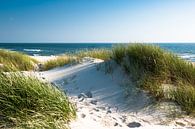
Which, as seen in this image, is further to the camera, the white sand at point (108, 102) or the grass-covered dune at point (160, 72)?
the grass-covered dune at point (160, 72)

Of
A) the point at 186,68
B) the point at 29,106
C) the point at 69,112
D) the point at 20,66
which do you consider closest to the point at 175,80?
the point at 186,68

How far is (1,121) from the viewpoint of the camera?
4.83m

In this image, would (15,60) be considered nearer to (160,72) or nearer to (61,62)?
(61,62)

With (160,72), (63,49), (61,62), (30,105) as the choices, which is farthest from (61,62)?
(63,49)

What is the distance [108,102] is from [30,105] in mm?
2285

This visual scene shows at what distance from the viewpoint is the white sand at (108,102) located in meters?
5.43

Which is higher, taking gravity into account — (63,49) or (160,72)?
(160,72)

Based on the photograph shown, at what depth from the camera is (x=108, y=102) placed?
7.06 meters

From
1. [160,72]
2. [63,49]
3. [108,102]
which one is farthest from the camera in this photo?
[63,49]

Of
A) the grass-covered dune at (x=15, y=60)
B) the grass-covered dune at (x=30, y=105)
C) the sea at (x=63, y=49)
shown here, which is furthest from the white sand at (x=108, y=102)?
the grass-covered dune at (x=15, y=60)

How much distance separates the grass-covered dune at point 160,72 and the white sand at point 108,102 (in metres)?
0.21

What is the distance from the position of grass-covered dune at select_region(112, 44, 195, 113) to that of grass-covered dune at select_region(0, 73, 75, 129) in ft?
7.04

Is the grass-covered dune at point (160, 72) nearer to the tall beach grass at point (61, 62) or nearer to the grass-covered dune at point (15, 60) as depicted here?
the tall beach grass at point (61, 62)

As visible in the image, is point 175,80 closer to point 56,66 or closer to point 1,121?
point 1,121
